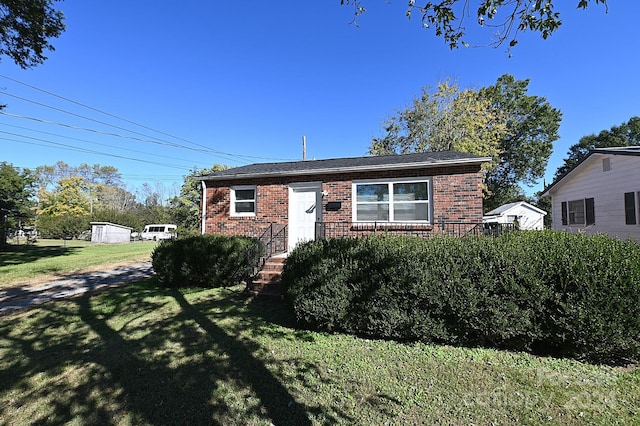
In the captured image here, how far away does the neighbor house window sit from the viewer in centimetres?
1130

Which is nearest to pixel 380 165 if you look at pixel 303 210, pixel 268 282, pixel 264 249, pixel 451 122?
pixel 303 210

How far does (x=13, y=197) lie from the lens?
17.8 metres

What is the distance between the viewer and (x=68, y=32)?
1141cm

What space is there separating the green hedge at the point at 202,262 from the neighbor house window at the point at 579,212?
43.2 feet

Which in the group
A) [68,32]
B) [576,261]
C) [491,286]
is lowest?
[491,286]

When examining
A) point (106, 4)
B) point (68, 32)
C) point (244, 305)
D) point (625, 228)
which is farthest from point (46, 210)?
point (625, 228)

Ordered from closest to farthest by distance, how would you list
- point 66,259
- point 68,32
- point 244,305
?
point 244,305
point 68,32
point 66,259

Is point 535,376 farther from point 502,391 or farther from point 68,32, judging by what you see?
point 68,32

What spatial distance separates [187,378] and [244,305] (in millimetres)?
2762

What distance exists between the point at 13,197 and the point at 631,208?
30.6 m

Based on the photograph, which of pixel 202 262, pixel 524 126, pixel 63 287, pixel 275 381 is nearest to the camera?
pixel 275 381

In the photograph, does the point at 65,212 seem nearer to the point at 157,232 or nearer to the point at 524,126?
the point at 157,232

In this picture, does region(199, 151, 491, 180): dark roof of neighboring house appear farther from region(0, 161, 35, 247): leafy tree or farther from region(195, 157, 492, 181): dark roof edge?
region(0, 161, 35, 247): leafy tree

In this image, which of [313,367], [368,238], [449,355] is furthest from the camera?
[368,238]
